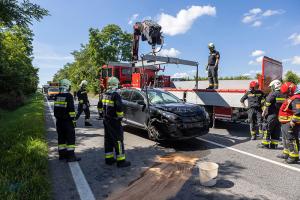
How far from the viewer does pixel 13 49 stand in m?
28.3

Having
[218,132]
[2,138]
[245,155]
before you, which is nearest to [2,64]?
[2,138]

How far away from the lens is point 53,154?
6.38 meters

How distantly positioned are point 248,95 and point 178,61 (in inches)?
99.2

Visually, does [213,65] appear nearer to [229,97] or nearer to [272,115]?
[229,97]

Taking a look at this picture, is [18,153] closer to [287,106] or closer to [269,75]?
[287,106]

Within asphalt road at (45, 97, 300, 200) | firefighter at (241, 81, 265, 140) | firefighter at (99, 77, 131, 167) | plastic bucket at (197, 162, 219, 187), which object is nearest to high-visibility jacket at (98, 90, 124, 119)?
firefighter at (99, 77, 131, 167)

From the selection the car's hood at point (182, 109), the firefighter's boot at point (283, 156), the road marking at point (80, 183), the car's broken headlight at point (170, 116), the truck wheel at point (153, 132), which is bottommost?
the road marking at point (80, 183)

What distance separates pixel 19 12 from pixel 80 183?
4.35 m

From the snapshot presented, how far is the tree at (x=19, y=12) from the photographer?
5.93 metres

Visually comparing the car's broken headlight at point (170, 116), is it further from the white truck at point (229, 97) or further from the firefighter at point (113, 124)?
the white truck at point (229, 97)

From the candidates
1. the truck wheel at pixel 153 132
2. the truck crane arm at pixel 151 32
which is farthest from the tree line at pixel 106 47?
the truck wheel at pixel 153 132

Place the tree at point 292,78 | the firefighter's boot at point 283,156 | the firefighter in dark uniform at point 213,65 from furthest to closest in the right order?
the tree at point 292,78, the firefighter in dark uniform at point 213,65, the firefighter's boot at point 283,156

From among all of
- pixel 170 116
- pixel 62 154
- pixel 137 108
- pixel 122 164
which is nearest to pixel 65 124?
pixel 62 154

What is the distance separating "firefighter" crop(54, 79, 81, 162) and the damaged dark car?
229 centimetres
